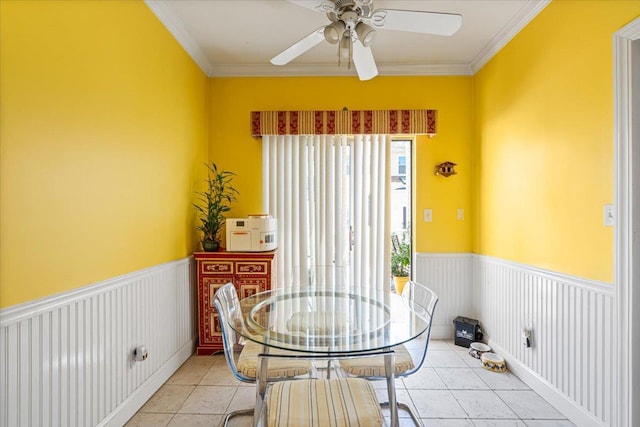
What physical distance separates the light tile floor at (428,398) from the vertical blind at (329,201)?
3.32 feet

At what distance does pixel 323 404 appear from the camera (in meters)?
1.36

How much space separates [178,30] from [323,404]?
9.09ft

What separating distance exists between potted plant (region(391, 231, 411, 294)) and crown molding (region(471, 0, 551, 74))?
1844 millimetres

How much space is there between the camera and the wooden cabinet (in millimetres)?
2818

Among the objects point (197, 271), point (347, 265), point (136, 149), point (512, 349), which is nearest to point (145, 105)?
point (136, 149)

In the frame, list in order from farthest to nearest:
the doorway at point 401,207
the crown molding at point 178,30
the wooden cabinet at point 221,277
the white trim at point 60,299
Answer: the doorway at point 401,207 < the wooden cabinet at point 221,277 < the crown molding at point 178,30 < the white trim at point 60,299

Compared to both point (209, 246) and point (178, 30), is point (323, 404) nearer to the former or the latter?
point (209, 246)

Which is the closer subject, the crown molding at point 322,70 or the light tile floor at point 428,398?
the light tile floor at point 428,398

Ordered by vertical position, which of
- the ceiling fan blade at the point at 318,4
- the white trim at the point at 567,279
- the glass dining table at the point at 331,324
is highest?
the ceiling fan blade at the point at 318,4

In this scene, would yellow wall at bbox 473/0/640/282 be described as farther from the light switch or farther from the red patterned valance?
the red patterned valance

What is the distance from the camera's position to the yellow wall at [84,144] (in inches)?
50.3

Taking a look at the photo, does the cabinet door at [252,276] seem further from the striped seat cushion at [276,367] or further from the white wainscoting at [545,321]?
the white wainscoting at [545,321]

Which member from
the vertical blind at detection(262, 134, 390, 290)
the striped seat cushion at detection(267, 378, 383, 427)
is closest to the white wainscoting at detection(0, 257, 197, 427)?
the striped seat cushion at detection(267, 378, 383, 427)

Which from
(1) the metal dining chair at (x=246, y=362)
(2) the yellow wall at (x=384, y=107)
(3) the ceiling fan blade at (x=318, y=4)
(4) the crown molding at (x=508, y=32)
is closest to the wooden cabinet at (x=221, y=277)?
(2) the yellow wall at (x=384, y=107)
